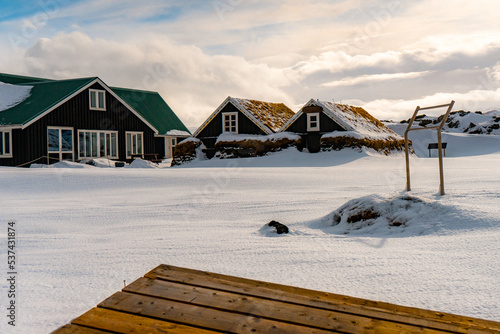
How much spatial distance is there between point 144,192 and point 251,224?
5.49 meters

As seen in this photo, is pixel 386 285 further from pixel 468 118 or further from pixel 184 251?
pixel 468 118

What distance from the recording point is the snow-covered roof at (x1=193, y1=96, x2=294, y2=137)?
104 feet

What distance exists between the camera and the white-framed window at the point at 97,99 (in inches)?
1232

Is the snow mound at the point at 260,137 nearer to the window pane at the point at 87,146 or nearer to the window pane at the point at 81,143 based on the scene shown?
the window pane at the point at 87,146

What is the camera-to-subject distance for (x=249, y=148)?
2886 centimetres

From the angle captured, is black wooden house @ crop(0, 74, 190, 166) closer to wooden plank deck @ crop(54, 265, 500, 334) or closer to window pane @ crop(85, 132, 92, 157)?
window pane @ crop(85, 132, 92, 157)

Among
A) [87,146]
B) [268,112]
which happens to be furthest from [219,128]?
[87,146]

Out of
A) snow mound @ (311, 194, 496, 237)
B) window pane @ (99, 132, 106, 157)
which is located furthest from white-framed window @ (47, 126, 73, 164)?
snow mound @ (311, 194, 496, 237)

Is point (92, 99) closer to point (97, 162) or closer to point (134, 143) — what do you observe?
point (134, 143)

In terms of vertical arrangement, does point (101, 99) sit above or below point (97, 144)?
above

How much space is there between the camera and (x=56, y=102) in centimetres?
2905

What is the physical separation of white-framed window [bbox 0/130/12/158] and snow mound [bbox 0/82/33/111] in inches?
88.0

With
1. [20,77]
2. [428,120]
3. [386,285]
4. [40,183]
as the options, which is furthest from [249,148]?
[428,120]

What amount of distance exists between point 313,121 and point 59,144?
16146mm
